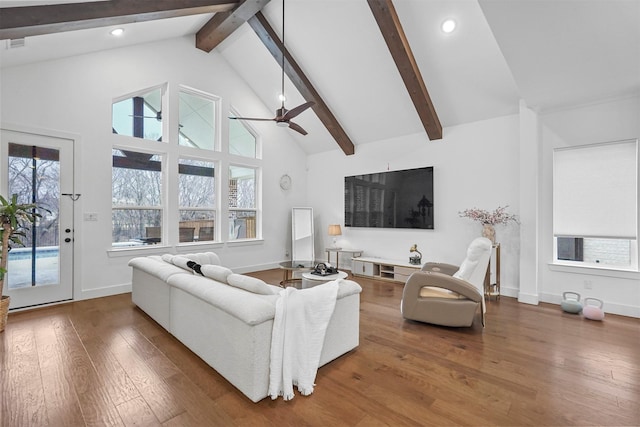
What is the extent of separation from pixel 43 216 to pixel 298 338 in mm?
4037

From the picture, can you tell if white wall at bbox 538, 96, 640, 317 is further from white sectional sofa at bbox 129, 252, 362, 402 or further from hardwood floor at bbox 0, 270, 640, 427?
white sectional sofa at bbox 129, 252, 362, 402

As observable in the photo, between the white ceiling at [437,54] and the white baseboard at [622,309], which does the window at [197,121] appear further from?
the white baseboard at [622,309]

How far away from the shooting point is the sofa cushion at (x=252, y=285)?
225 cm

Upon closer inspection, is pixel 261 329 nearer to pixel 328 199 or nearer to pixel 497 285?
pixel 497 285

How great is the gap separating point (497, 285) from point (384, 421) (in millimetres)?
3550

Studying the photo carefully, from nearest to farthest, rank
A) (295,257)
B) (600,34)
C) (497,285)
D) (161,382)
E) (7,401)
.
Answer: (7,401) < (161,382) < (600,34) < (497,285) < (295,257)

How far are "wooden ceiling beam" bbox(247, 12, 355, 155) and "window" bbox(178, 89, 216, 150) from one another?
5.53 feet

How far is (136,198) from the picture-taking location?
4.91 metres

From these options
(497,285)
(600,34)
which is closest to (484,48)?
(600,34)

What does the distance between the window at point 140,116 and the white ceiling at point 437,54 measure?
0.83 metres

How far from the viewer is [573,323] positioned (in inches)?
136

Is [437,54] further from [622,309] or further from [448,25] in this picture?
[622,309]

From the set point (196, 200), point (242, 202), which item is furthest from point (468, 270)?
point (196, 200)

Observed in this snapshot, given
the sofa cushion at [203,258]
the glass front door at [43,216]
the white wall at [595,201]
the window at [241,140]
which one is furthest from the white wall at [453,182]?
the glass front door at [43,216]
